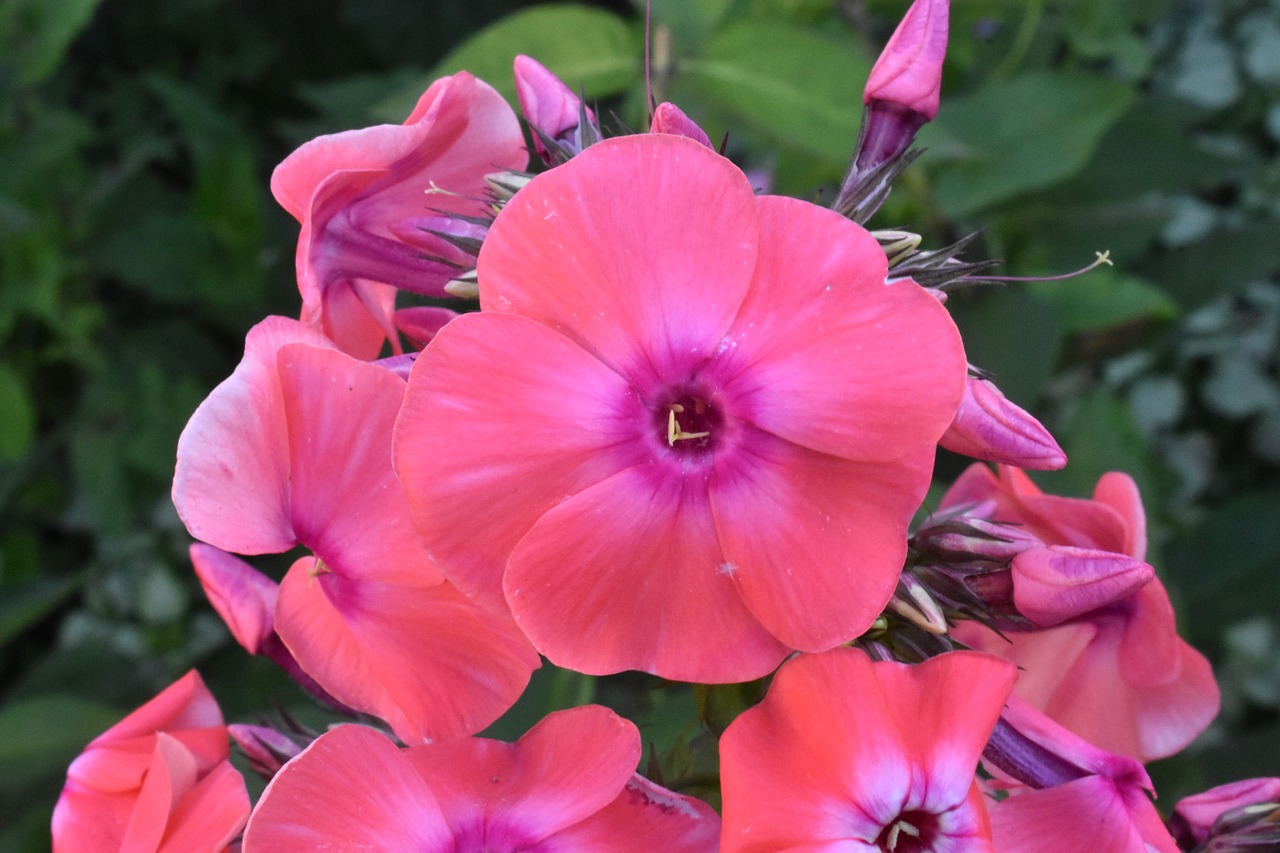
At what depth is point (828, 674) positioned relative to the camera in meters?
0.41

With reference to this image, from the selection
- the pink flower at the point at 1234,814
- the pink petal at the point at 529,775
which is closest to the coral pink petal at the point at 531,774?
the pink petal at the point at 529,775

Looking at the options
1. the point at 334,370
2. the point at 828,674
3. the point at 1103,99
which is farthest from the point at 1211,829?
the point at 1103,99

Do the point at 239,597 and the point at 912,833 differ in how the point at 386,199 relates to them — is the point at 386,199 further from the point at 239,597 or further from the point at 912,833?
the point at 912,833

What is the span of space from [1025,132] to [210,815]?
3.20 ft

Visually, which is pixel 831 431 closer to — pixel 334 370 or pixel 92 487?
pixel 334 370

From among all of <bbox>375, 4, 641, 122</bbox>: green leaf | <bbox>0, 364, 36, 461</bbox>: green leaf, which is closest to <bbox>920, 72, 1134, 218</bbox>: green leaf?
<bbox>375, 4, 641, 122</bbox>: green leaf

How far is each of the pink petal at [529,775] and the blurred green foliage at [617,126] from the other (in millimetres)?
284

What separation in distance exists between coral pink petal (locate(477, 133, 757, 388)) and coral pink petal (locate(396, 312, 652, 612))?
0.05ft

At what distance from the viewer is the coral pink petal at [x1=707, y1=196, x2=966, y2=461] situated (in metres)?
0.40

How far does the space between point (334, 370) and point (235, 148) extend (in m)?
1.00

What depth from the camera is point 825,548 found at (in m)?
0.41

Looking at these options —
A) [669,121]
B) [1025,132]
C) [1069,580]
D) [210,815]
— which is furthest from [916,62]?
[1025,132]

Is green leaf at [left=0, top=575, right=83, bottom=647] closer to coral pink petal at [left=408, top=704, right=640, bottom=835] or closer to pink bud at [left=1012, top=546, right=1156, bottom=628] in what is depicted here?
coral pink petal at [left=408, top=704, right=640, bottom=835]

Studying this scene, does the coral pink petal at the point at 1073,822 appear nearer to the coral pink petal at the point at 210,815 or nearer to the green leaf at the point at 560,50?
the coral pink petal at the point at 210,815
